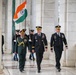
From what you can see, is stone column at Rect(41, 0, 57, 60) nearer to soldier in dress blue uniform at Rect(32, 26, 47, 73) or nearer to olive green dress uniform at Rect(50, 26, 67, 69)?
olive green dress uniform at Rect(50, 26, 67, 69)

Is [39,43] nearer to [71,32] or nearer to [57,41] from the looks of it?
[57,41]

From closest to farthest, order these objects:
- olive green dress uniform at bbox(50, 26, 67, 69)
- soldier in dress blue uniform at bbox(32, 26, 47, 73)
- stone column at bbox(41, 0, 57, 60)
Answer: soldier in dress blue uniform at bbox(32, 26, 47, 73) < olive green dress uniform at bbox(50, 26, 67, 69) < stone column at bbox(41, 0, 57, 60)

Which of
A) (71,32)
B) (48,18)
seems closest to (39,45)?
(71,32)

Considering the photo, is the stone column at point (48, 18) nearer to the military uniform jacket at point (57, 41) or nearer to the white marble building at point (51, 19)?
the white marble building at point (51, 19)

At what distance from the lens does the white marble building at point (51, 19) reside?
17.4 meters

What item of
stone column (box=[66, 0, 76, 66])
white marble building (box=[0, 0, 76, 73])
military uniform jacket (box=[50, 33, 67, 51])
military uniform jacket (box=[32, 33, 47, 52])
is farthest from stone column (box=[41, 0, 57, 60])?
military uniform jacket (box=[32, 33, 47, 52])

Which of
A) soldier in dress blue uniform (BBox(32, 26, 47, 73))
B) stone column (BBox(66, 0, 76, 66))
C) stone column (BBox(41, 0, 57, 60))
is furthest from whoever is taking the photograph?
stone column (BBox(41, 0, 57, 60))

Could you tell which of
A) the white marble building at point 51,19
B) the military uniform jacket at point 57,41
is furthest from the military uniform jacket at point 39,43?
the white marble building at point 51,19

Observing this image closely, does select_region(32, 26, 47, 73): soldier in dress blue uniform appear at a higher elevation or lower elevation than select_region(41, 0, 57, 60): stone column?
lower

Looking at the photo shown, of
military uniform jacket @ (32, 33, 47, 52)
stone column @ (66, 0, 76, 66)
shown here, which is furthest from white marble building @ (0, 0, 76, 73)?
military uniform jacket @ (32, 33, 47, 52)

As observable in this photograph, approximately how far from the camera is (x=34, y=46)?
1488 centimetres

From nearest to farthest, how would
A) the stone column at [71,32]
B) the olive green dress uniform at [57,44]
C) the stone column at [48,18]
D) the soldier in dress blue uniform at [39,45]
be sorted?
the soldier in dress blue uniform at [39,45]
the olive green dress uniform at [57,44]
the stone column at [71,32]
the stone column at [48,18]

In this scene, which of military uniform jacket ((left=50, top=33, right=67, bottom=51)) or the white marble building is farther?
the white marble building

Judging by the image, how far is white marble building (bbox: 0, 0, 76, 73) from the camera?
17406 mm
